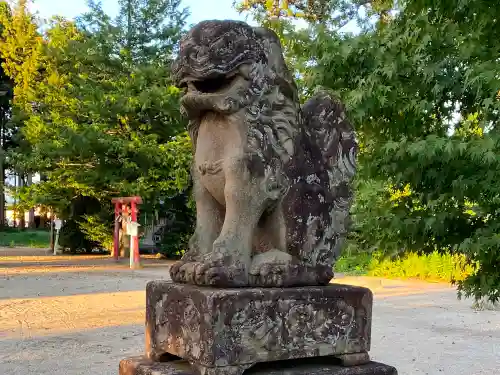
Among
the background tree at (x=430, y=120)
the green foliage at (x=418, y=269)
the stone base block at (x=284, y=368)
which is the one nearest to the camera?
the stone base block at (x=284, y=368)

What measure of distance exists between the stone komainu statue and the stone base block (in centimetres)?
36

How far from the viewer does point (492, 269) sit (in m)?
4.08

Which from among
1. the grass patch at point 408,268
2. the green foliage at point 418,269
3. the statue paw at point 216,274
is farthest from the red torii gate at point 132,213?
the statue paw at point 216,274

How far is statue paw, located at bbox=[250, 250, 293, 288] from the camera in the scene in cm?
263

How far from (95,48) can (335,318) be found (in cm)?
1781

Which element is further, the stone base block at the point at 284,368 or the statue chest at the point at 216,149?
the statue chest at the point at 216,149

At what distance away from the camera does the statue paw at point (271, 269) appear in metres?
2.63

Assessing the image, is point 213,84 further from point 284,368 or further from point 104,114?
point 104,114

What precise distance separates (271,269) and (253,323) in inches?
10.3

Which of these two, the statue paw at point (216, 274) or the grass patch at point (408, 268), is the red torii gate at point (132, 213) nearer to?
the grass patch at point (408, 268)

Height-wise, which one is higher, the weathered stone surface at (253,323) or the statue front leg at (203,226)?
the statue front leg at (203,226)

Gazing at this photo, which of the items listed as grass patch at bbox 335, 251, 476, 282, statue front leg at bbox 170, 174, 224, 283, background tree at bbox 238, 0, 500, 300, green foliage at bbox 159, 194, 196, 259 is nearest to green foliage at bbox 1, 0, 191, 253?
green foliage at bbox 159, 194, 196, 259

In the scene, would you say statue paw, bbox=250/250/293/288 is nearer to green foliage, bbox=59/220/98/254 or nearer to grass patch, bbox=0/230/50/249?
green foliage, bbox=59/220/98/254

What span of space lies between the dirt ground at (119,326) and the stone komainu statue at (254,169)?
393cm
